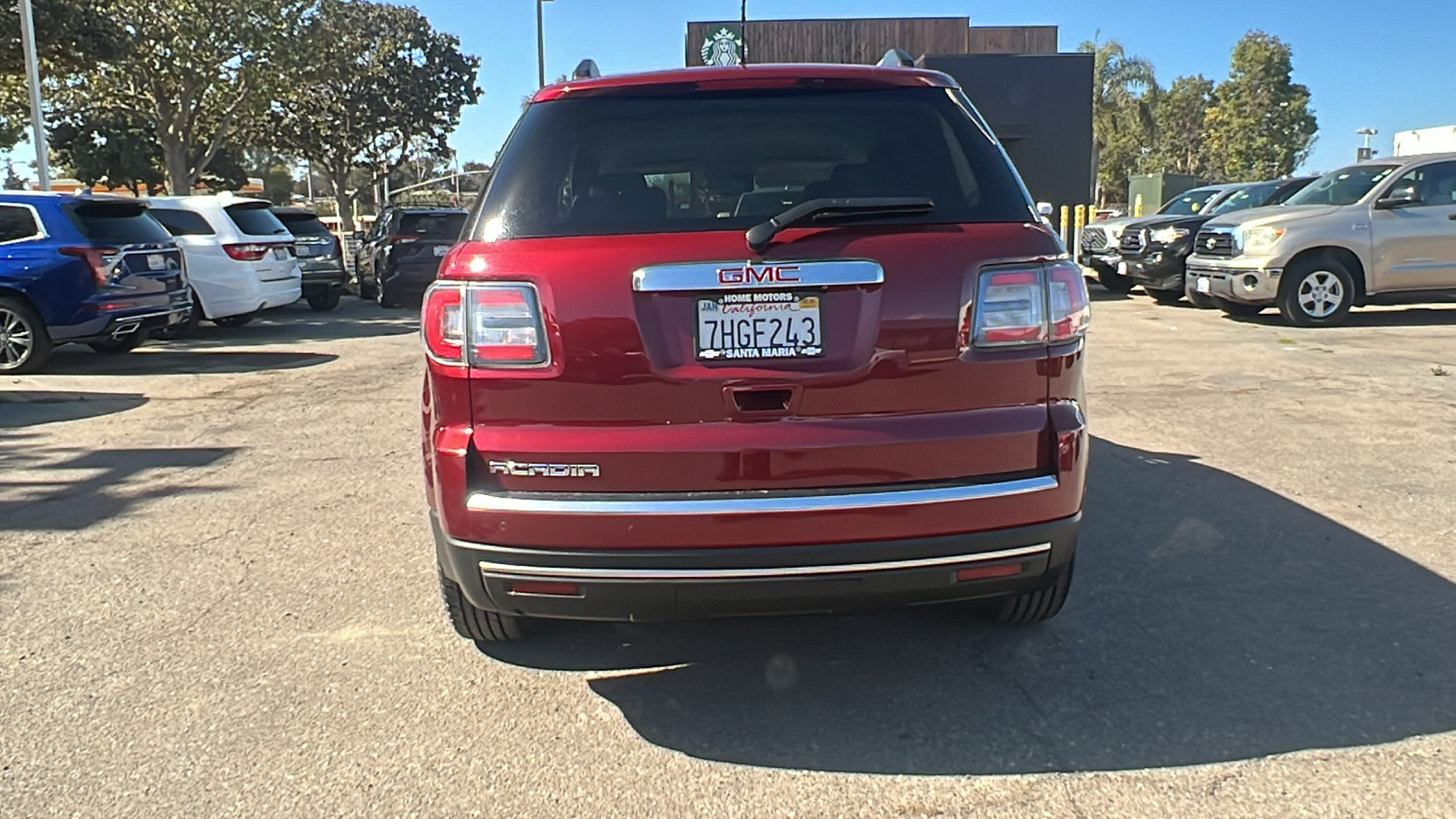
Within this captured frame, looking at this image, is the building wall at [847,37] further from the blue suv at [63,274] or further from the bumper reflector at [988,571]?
the bumper reflector at [988,571]

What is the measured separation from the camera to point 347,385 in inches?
358

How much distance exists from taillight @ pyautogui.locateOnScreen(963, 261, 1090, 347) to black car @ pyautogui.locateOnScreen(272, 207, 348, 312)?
14444 millimetres

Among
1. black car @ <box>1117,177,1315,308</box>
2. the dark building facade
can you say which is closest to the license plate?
black car @ <box>1117,177,1315,308</box>

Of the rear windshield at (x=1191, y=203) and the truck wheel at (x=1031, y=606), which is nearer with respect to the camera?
the truck wheel at (x=1031, y=606)

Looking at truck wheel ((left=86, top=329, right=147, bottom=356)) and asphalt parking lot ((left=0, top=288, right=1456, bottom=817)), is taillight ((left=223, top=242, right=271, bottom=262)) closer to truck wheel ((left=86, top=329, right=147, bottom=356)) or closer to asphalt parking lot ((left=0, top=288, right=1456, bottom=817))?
truck wheel ((left=86, top=329, right=147, bottom=356))

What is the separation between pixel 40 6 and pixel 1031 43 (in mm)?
23866

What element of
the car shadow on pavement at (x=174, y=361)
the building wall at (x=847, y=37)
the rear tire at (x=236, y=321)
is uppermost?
the building wall at (x=847, y=37)

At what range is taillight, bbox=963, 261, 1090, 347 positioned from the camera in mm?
2764

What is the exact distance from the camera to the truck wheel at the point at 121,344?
10328 millimetres

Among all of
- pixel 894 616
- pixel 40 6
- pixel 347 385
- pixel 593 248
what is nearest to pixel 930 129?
pixel 593 248

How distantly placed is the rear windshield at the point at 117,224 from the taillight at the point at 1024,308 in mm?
9173

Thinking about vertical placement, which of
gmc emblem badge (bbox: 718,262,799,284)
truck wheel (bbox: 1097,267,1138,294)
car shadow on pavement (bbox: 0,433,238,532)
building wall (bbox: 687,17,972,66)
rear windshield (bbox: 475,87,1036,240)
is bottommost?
car shadow on pavement (bbox: 0,433,238,532)

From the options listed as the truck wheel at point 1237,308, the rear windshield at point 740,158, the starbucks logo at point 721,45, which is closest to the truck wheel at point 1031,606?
the rear windshield at point 740,158

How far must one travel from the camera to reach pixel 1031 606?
136 inches
